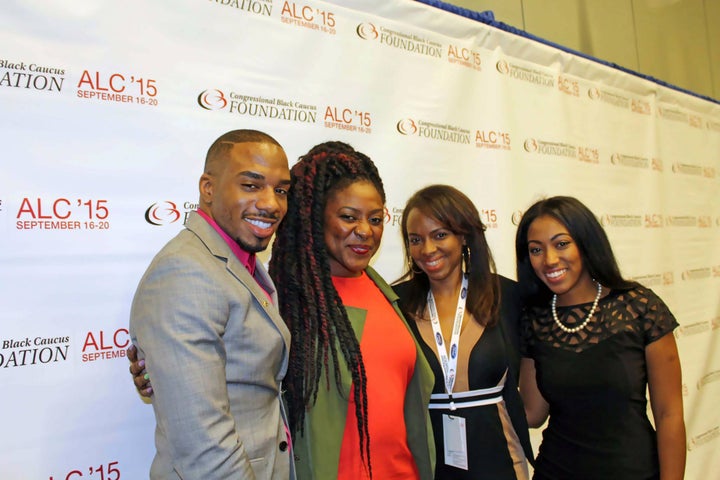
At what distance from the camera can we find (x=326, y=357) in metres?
1.52

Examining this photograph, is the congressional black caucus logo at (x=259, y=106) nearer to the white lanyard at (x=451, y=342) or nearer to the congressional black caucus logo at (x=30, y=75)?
the congressional black caucus logo at (x=30, y=75)

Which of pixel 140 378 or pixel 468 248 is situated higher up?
pixel 468 248

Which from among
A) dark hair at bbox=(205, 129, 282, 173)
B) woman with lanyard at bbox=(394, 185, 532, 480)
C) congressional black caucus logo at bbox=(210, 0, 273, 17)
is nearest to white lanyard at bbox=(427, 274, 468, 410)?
woman with lanyard at bbox=(394, 185, 532, 480)

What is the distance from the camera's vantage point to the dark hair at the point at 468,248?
1.85m

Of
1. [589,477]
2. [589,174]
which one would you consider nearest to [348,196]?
[589,477]

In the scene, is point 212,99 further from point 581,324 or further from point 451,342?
point 581,324

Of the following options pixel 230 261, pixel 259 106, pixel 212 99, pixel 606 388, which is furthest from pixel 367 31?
pixel 606 388

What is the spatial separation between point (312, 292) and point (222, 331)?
475mm

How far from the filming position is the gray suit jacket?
1.04 meters

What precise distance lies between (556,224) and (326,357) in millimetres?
976

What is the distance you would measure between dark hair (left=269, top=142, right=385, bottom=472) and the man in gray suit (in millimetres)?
165

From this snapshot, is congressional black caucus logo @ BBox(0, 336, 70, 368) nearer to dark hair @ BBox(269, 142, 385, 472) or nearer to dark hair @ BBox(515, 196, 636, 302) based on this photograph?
dark hair @ BBox(269, 142, 385, 472)

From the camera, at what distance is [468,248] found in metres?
1.95

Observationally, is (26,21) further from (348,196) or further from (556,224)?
(556,224)
